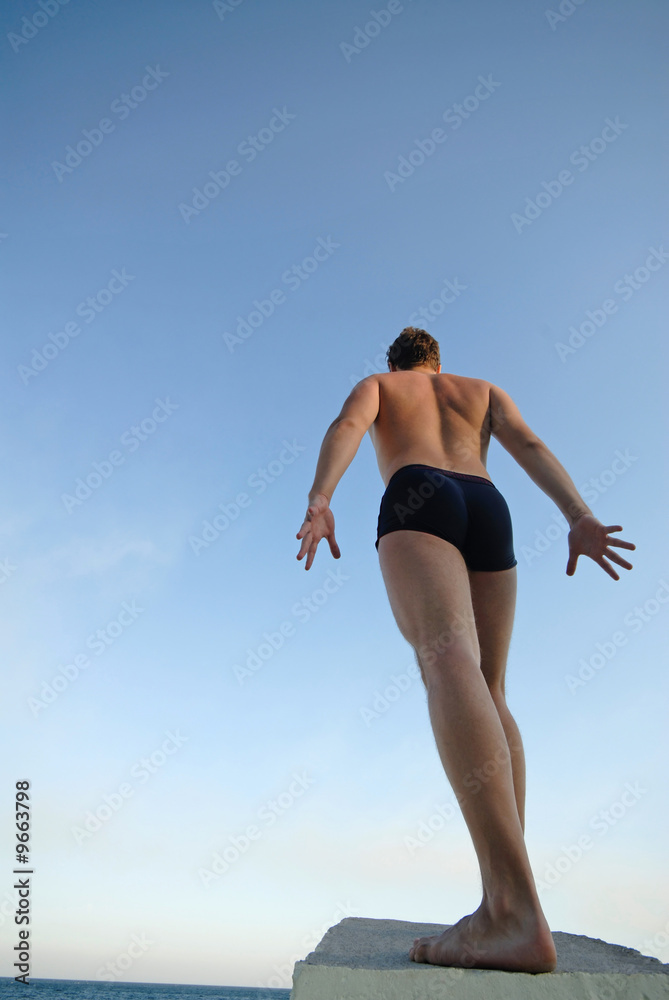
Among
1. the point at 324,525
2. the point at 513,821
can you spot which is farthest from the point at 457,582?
the point at 513,821

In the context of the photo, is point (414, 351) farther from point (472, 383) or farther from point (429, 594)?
point (429, 594)

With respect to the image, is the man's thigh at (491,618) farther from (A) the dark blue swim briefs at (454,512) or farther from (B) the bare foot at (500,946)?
(B) the bare foot at (500,946)

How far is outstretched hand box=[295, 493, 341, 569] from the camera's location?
254cm

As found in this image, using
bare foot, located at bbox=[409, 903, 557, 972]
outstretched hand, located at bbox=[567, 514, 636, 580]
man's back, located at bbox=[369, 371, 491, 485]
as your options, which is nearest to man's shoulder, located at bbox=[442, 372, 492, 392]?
man's back, located at bbox=[369, 371, 491, 485]

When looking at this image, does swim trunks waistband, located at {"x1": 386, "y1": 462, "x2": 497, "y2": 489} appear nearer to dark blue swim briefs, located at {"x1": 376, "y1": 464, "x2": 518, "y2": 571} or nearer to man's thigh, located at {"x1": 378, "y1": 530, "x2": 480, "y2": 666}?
dark blue swim briefs, located at {"x1": 376, "y1": 464, "x2": 518, "y2": 571}

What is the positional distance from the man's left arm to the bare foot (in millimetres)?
1290

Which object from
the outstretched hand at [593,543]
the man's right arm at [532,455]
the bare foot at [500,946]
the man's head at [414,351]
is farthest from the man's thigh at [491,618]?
the man's head at [414,351]

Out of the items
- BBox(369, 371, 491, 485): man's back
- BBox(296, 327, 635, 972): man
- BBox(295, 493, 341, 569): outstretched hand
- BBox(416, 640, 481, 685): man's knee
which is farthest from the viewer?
BBox(369, 371, 491, 485): man's back

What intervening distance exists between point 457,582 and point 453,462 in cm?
66

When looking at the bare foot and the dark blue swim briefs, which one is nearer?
the bare foot

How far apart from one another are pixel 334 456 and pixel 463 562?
2.28 ft

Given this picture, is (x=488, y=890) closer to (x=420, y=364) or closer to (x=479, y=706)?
(x=479, y=706)

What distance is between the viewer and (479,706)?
90.7 inches

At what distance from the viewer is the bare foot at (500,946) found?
1.99 m
